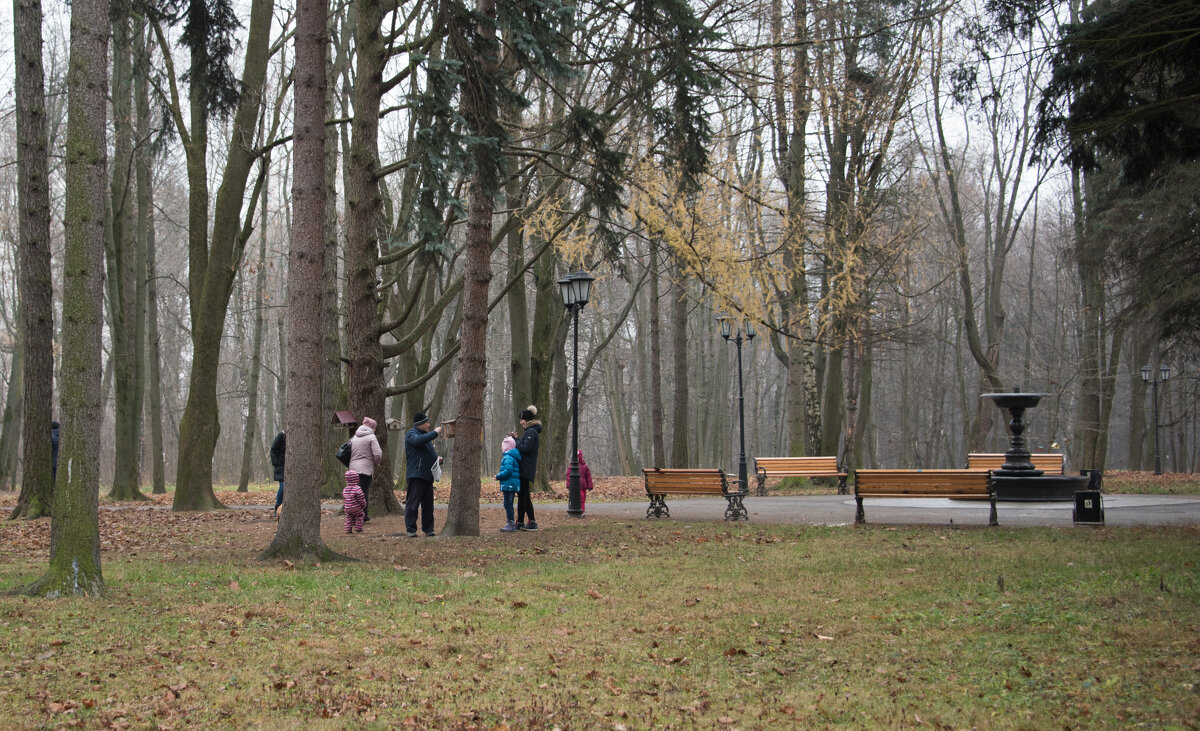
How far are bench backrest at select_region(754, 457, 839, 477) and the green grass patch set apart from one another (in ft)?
35.6

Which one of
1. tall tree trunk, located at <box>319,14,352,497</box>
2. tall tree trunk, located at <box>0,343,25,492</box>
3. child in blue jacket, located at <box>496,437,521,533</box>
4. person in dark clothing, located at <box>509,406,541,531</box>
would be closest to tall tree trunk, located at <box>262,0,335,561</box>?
child in blue jacket, located at <box>496,437,521,533</box>

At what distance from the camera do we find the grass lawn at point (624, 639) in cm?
480

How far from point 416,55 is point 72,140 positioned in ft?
15.4

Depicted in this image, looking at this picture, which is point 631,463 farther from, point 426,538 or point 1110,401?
point 426,538

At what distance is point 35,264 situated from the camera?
48.7 ft

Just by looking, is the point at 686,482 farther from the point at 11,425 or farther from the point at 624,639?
the point at 11,425

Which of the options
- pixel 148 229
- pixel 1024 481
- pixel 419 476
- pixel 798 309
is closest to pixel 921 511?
pixel 1024 481

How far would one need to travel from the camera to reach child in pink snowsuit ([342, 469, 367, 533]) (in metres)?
13.2

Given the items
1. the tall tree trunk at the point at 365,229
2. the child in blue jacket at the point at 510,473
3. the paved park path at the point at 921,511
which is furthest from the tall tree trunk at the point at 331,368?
the child in blue jacket at the point at 510,473

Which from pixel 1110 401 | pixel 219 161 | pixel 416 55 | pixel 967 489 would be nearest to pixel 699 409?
pixel 1110 401

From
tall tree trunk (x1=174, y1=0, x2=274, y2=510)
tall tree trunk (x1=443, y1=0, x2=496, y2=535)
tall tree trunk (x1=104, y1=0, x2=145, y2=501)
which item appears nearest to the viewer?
tall tree trunk (x1=443, y1=0, x2=496, y2=535)

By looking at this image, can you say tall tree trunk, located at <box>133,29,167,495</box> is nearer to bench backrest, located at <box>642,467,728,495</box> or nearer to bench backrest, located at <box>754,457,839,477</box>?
bench backrest, located at <box>642,467,728,495</box>

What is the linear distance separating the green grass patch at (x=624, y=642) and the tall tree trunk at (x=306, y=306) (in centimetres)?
64

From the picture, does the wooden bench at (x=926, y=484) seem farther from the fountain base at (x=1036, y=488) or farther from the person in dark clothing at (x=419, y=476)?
the person in dark clothing at (x=419, y=476)
